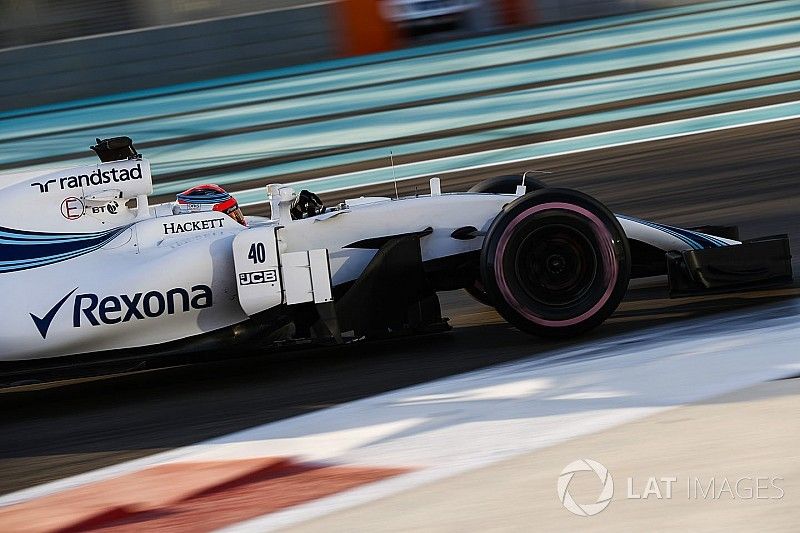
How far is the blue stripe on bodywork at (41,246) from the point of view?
5445 mm

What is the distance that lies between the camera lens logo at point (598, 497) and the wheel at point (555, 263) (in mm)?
1624

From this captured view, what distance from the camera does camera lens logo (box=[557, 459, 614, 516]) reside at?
3.34m

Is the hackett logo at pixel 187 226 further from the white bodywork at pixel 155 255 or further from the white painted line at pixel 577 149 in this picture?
the white painted line at pixel 577 149

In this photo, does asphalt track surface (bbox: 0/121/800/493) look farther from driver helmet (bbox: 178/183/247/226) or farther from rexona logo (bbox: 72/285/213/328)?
driver helmet (bbox: 178/183/247/226)

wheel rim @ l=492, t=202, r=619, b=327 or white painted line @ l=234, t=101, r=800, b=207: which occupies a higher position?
white painted line @ l=234, t=101, r=800, b=207

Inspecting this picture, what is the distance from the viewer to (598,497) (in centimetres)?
340

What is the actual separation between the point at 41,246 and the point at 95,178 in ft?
1.45

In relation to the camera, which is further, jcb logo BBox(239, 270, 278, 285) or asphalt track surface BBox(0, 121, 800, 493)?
jcb logo BBox(239, 270, 278, 285)

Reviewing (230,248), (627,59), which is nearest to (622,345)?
(230,248)

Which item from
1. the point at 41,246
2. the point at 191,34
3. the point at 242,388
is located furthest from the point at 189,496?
the point at 191,34

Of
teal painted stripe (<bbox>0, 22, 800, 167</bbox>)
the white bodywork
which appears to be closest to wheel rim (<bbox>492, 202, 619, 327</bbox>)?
the white bodywork
